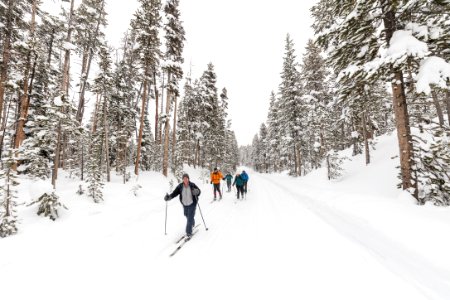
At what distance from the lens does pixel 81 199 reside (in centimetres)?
1042

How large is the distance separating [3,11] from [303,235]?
19.5m

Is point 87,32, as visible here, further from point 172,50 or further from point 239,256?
point 239,256

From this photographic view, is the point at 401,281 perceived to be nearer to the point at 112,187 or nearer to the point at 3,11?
the point at 112,187

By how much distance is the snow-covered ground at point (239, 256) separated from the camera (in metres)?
3.67

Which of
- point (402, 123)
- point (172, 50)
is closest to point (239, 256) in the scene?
point (402, 123)

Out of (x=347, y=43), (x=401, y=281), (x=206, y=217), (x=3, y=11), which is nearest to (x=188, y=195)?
(x=206, y=217)

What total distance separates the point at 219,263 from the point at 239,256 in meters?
0.54

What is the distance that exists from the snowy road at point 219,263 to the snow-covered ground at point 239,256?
2 centimetres

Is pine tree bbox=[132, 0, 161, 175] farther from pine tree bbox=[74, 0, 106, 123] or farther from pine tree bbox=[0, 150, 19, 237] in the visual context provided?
pine tree bbox=[0, 150, 19, 237]

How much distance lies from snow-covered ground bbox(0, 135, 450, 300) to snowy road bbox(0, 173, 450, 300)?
2 centimetres

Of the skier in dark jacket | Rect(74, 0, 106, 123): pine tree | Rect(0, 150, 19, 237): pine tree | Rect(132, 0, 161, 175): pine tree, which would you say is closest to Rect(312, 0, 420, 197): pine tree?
the skier in dark jacket

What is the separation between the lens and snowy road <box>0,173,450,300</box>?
3629mm

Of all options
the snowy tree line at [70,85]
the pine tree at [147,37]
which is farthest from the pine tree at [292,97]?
the pine tree at [147,37]

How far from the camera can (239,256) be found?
4.91 m
